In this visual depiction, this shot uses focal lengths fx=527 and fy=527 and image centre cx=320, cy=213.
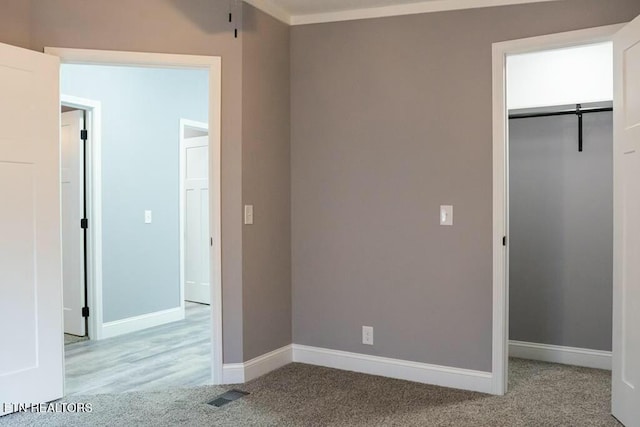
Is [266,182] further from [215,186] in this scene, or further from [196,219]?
[196,219]

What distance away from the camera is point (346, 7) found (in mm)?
3436

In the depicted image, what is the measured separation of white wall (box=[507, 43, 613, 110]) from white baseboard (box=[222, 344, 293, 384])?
8.00ft

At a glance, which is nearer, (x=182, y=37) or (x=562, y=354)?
(x=182, y=37)

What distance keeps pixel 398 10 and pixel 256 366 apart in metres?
2.45

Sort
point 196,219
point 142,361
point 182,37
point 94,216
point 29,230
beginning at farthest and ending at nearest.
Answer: point 196,219
point 94,216
point 142,361
point 182,37
point 29,230

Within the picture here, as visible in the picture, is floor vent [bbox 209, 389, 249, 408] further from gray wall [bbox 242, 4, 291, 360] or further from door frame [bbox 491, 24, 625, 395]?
door frame [bbox 491, 24, 625, 395]

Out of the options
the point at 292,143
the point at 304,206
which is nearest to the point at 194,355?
the point at 304,206

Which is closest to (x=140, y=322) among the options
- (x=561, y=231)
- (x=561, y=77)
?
(x=561, y=231)

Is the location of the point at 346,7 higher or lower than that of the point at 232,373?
higher

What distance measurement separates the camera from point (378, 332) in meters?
3.47

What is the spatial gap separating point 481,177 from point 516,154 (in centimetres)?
93

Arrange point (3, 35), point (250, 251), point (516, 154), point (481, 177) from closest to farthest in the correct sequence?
point (3, 35) → point (481, 177) → point (250, 251) → point (516, 154)

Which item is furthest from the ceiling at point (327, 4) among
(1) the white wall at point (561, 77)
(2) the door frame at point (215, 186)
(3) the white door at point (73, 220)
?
(3) the white door at point (73, 220)

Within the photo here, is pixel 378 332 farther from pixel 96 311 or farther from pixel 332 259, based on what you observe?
pixel 96 311
